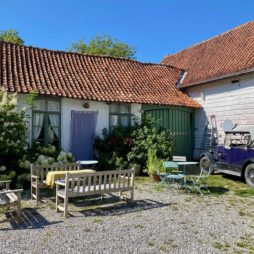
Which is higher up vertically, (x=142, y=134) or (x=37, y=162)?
(x=142, y=134)

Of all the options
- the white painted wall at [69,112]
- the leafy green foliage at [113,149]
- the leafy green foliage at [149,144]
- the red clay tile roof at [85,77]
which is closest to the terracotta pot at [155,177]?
the leafy green foliage at [149,144]

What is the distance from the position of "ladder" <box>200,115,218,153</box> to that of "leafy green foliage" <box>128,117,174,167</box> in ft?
10.4

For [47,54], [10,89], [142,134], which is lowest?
[142,134]

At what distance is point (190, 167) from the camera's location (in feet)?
48.6

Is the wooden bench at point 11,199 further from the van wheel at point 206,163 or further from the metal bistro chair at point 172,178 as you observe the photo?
the van wheel at point 206,163

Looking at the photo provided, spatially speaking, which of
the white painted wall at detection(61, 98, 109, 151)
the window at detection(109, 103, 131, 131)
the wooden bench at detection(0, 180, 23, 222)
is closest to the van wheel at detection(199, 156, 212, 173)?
the window at detection(109, 103, 131, 131)

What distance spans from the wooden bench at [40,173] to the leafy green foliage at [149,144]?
3.99 metres

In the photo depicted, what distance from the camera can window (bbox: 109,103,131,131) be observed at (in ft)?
47.3

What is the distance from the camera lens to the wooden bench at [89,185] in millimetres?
6762

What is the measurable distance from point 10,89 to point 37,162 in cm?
316

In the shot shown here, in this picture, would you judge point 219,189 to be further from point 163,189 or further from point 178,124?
point 178,124

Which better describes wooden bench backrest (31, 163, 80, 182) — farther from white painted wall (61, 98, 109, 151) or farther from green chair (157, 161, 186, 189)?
white painted wall (61, 98, 109, 151)

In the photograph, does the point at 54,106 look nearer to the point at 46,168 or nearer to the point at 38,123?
the point at 38,123

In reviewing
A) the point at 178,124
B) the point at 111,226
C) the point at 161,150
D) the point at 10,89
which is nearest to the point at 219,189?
the point at 161,150
